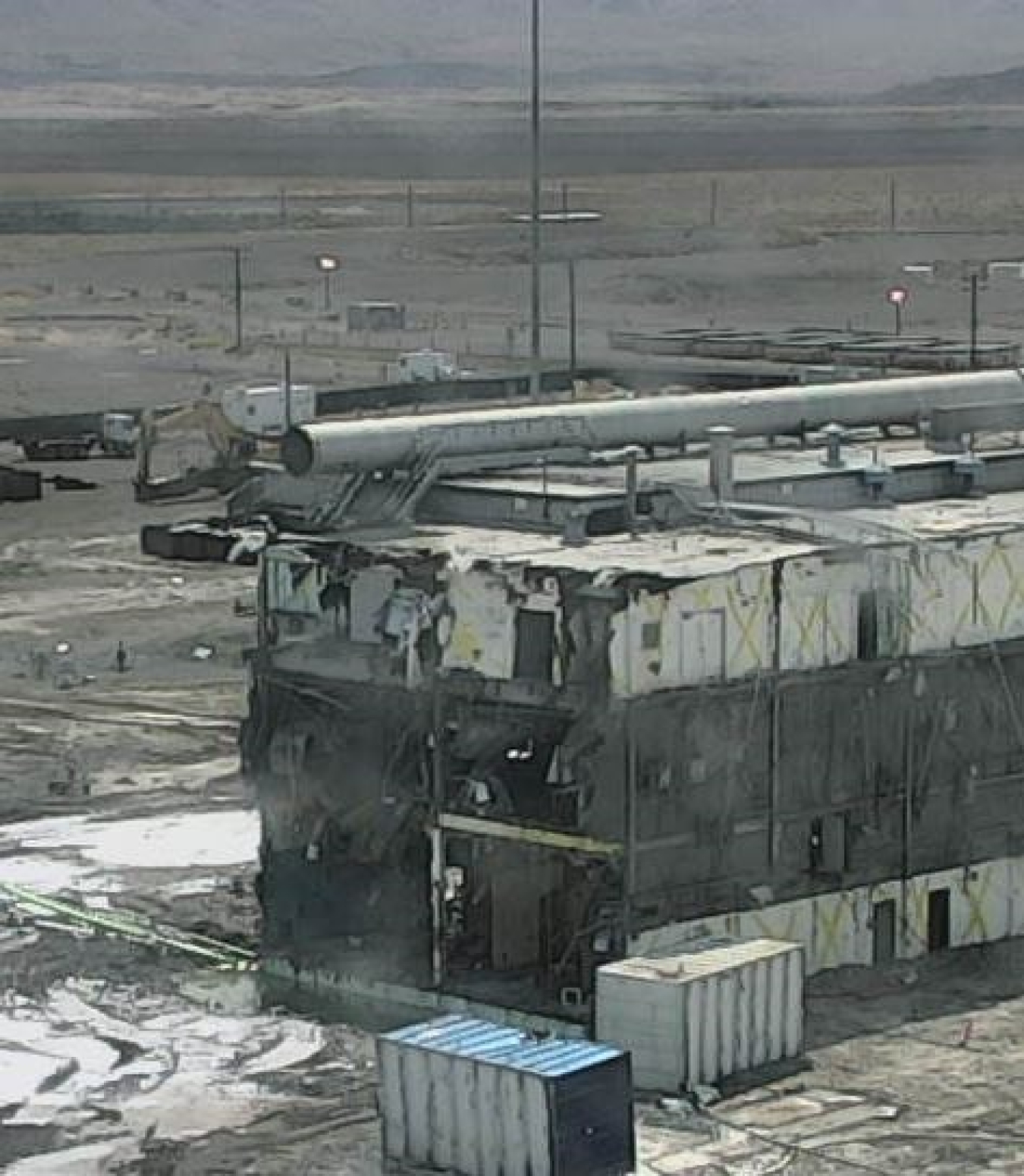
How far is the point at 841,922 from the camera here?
128 feet

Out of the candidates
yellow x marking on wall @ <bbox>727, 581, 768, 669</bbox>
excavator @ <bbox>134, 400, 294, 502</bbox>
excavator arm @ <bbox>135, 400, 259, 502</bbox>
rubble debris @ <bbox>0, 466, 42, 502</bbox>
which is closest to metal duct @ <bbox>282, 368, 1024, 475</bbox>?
yellow x marking on wall @ <bbox>727, 581, 768, 669</bbox>

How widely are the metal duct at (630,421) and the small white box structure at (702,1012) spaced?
25.7 ft

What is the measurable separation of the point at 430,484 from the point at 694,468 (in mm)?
3819

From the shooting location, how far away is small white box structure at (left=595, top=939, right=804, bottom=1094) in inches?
1364

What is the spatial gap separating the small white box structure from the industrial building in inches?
63.2

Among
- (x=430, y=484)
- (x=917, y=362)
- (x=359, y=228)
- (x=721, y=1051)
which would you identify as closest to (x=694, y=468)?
(x=430, y=484)

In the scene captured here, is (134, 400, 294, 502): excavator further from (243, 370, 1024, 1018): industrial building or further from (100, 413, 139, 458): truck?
(243, 370, 1024, 1018): industrial building

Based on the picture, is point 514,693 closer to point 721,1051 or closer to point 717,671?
point 717,671

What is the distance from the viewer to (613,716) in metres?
36.4

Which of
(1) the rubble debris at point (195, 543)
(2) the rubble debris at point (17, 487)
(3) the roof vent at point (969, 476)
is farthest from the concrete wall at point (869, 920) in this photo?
(2) the rubble debris at point (17, 487)

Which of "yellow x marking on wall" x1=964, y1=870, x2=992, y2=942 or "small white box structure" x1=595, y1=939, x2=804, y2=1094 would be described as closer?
"small white box structure" x1=595, y1=939, x2=804, y2=1094

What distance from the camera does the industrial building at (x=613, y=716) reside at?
36906 millimetres

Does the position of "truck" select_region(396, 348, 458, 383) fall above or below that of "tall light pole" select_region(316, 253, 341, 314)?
below

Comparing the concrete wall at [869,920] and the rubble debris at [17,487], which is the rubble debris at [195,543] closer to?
the rubble debris at [17,487]
